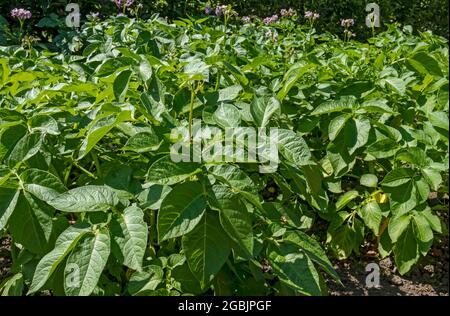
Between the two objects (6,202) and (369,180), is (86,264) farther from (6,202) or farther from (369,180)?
(369,180)

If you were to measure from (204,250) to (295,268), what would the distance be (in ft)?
0.63

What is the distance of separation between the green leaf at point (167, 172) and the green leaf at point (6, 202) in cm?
27

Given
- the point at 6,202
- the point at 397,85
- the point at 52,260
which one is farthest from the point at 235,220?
the point at 397,85

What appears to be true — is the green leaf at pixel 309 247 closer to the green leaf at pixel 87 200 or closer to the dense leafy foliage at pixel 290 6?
the green leaf at pixel 87 200

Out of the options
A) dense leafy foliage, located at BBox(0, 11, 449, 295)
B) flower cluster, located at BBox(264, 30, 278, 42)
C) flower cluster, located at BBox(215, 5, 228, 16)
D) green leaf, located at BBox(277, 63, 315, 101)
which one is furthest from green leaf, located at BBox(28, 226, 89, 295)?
flower cluster, located at BBox(264, 30, 278, 42)

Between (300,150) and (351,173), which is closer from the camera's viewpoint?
(300,150)

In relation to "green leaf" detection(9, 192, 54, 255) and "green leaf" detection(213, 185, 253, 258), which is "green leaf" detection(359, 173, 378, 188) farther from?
"green leaf" detection(9, 192, 54, 255)

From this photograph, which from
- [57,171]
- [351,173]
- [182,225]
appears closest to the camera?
[182,225]

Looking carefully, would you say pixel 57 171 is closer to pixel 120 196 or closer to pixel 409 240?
pixel 120 196

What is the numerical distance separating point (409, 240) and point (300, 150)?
0.56 meters

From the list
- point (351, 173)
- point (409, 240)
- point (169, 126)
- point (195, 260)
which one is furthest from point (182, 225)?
point (351, 173)

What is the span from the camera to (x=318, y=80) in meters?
1.92
